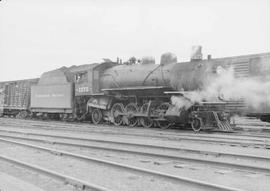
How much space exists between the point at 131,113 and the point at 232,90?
533cm

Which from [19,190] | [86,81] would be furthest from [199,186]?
[86,81]

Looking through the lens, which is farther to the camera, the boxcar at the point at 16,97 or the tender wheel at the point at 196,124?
the boxcar at the point at 16,97

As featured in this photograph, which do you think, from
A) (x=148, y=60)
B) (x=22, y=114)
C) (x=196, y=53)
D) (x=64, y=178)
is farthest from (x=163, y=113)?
(x=22, y=114)

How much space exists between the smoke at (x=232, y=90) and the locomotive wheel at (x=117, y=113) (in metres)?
4.09

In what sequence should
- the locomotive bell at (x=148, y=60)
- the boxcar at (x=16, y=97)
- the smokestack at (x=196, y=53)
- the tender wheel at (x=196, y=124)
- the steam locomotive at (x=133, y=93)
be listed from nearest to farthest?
the steam locomotive at (x=133, y=93), the tender wheel at (x=196, y=124), the smokestack at (x=196, y=53), the locomotive bell at (x=148, y=60), the boxcar at (x=16, y=97)

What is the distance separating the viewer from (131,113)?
1738 centimetres

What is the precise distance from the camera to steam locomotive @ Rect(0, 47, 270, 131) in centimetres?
1435

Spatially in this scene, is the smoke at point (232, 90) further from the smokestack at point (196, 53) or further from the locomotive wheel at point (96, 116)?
the locomotive wheel at point (96, 116)

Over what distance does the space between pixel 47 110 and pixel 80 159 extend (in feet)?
52.2

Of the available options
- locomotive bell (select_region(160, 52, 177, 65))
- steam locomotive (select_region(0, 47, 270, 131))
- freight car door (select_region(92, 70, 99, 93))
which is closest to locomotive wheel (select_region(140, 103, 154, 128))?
steam locomotive (select_region(0, 47, 270, 131))

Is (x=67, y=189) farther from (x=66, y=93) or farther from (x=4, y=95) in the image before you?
(x=4, y=95)

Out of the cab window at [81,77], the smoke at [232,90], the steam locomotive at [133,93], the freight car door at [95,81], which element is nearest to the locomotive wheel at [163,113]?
the steam locomotive at [133,93]

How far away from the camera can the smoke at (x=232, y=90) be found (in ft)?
41.6

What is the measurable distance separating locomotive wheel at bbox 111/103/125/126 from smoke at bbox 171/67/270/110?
4.09m
